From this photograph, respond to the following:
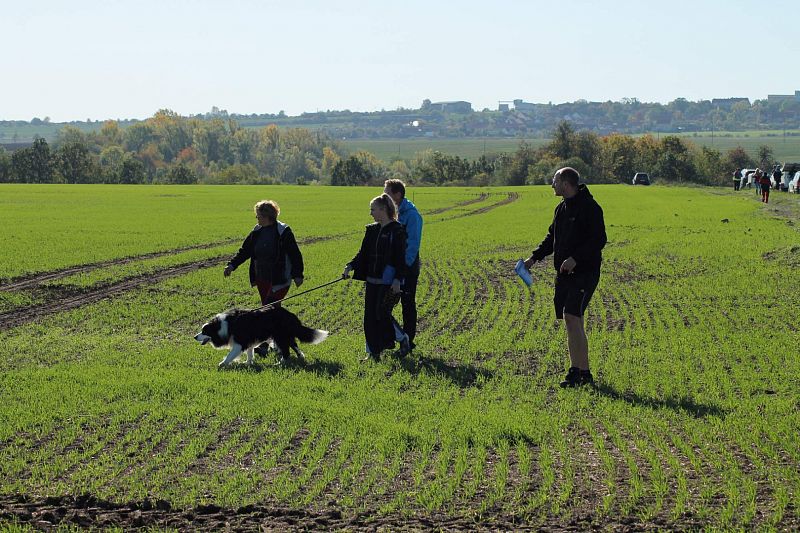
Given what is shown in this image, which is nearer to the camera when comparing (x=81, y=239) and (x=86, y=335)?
(x=86, y=335)

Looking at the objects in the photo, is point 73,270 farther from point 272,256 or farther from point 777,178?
point 777,178

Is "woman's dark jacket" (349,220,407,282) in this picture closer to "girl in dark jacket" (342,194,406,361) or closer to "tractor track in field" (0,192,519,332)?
"girl in dark jacket" (342,194,406,361)

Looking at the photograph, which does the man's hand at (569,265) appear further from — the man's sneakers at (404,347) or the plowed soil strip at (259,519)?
the plowed soil strip at (259,519)

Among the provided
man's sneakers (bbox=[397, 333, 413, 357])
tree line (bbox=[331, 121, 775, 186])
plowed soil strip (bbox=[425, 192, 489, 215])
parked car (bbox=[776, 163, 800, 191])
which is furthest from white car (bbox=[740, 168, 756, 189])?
man's sneakers (bbox=[397, 333, 413, 357])

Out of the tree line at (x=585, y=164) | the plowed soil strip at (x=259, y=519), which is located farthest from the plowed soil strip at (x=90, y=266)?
the tree line at (x=585, y=164)

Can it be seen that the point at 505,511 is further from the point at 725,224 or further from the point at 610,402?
the point at 725,224

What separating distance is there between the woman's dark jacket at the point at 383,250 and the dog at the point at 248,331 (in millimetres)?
1099

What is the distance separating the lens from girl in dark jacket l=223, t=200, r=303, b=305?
12.7 metres

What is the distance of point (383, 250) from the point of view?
12250 millimetres

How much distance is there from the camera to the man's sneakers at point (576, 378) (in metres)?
10.8

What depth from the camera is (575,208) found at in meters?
10.7

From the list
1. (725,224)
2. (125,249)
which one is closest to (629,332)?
(125,249)

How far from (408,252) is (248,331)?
7.08ft

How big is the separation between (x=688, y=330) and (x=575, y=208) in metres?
4.96
